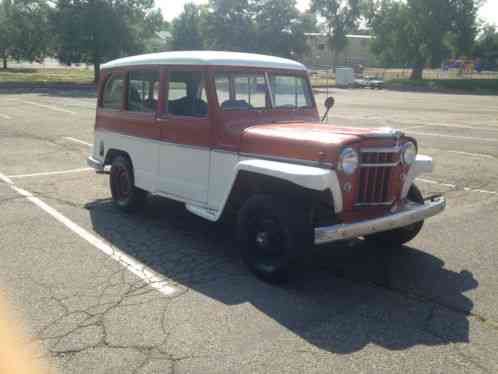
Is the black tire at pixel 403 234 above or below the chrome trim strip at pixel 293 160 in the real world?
below

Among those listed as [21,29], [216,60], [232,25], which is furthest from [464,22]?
[216,60]

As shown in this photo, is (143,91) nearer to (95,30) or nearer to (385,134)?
(385,134)

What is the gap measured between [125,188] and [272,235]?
298 centimetres

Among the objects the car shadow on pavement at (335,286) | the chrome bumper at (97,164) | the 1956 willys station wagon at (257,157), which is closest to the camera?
the car shadow on pavement at (335,286)

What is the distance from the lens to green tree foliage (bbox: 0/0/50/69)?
163ft

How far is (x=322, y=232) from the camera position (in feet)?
13.2

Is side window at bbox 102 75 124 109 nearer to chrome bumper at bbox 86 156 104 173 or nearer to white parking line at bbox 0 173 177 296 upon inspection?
chrome bumper at bbox 86 156 104 173

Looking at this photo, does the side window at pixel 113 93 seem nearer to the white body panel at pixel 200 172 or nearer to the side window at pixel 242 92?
the white body panel at pixel 200 172

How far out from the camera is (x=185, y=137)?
17.6ft

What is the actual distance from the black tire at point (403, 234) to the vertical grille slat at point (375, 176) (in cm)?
77

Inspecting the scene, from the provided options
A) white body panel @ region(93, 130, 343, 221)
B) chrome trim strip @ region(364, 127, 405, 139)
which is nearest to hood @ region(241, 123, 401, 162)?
chrome trim strip @ region(364, 127, 405, 139)

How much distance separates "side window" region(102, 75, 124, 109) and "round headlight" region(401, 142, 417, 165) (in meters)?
3.74

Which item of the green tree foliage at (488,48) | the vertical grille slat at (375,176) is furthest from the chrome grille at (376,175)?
the green tree foliage at (488,48)

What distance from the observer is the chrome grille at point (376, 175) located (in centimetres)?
434
